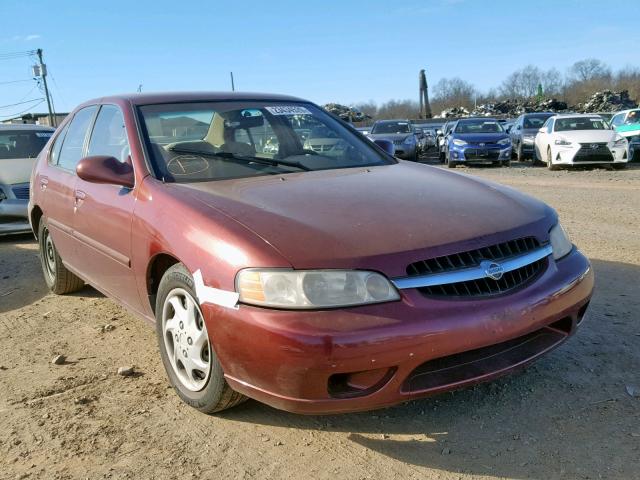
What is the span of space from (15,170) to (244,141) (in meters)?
5.93

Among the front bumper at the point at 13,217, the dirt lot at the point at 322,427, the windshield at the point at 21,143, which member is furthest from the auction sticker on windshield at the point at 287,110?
the windshield at the point at 21,143

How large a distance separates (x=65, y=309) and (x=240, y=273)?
294 centimetres

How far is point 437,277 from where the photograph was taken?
238 cm

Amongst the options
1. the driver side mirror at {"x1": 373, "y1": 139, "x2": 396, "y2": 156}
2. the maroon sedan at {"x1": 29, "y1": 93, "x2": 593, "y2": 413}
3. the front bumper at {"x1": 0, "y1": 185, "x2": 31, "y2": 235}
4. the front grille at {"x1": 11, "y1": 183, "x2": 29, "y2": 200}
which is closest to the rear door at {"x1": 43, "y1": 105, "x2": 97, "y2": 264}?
the maroon sedan at {"x1": 29, "y1": 93, "x2": 593, "y2": 413}

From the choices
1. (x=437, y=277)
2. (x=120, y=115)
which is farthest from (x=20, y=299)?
(x=437, y=277)

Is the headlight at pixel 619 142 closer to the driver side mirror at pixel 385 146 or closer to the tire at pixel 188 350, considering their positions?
the driver side mirror at pixel 385 146

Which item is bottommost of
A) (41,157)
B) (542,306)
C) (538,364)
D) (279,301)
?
(538,364)

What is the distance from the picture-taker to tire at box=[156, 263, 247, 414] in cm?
267

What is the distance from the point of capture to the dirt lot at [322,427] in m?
2.38

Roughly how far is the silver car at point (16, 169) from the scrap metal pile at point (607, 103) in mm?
52401

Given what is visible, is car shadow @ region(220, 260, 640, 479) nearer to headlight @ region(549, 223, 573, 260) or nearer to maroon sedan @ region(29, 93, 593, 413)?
maroon sedan @ region(29, 93, 593, 413)

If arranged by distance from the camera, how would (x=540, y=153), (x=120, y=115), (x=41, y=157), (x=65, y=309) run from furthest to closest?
(x=540, y=153), (x=41, y=157), (x=65, y=309), (x=120, y=115)

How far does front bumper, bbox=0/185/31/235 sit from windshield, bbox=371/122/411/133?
43.4ft

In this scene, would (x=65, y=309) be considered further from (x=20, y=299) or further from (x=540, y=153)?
(x=540, y=153)
